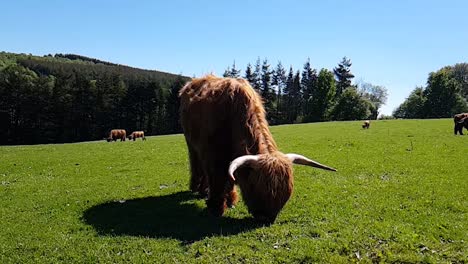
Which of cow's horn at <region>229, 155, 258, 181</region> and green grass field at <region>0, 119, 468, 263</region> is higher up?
cow's horn at <region>229, 155, 258, 181</region>

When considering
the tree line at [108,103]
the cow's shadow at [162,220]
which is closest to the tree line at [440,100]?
the tree line at [108,103]

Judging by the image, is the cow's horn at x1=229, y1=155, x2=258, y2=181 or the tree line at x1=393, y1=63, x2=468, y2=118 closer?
the cow's horn at x1=229, y1=155, x2=258, y2=181

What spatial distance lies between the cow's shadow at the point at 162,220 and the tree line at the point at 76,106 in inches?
2971

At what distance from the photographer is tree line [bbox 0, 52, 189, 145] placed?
7875 centimetres

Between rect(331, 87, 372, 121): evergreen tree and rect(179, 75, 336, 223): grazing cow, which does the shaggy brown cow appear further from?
rect(331, 87, 372, 121): evergreen tree

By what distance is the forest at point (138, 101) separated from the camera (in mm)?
79250

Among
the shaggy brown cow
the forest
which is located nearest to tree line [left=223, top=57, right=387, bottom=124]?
the forest

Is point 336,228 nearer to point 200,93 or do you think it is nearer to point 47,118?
point 200,93

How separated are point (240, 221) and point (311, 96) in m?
103

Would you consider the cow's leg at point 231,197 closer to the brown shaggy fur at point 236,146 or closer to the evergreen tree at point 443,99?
the brown shaggy fur at point 236,146

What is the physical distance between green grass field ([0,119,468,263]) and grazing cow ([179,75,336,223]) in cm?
54

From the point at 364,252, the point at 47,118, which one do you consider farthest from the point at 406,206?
the point at 47,118

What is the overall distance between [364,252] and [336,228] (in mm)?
1309

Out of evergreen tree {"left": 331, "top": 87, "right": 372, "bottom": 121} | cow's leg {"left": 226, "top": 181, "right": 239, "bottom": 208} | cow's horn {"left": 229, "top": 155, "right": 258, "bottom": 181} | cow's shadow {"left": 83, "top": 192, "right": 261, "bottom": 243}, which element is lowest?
cow's shadow {"left": 83, "top": 192, "right": 261, "bottom": 243}
